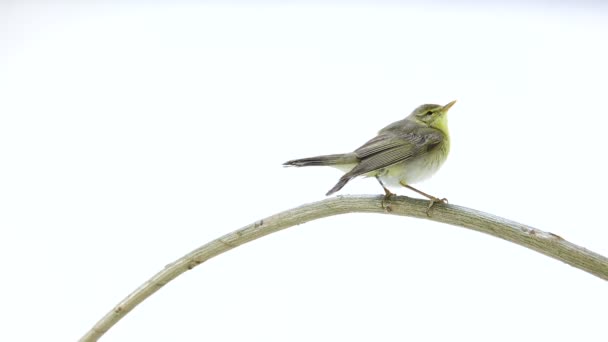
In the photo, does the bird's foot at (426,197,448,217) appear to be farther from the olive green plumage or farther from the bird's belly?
the bird's belly

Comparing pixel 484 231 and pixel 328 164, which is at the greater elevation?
pixel 328 164

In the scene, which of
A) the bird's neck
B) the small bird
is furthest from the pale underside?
the bird's neck

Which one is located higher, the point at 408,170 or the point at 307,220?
the point at 408,170

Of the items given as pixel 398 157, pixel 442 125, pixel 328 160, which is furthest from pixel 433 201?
pixel 442 125

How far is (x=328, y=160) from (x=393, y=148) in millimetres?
363

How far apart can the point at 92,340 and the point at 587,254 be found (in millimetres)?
1968

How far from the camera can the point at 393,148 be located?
2.97m

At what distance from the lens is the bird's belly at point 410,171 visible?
2949 millimetres

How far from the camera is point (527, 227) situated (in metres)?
2.27

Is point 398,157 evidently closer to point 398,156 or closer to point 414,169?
point 398,156

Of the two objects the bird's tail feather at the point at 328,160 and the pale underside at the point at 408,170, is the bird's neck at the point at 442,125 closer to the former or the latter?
the pale underside at the point at 408,170

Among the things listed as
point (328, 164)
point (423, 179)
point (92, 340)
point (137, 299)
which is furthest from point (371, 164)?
point (92, 340)

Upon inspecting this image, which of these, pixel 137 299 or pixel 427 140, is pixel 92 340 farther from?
pixel 427 140

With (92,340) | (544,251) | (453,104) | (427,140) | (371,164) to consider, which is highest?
(453,104)
